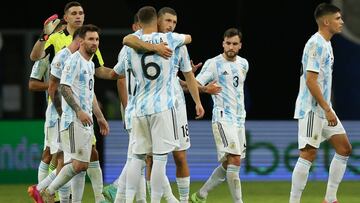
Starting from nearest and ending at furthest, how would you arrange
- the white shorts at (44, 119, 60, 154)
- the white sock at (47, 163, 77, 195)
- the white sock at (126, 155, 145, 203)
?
1. the white sock at (126, 155, 145, 203)
2. the white sock at (47, 163, 77, 195)
3. the white shorts at (44, 119, 60, 154)

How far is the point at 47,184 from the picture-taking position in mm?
11867

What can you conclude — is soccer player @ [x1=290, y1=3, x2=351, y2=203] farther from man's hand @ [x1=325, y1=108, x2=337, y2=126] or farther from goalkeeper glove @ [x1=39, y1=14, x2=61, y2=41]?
goalkeeper glove @ [x1=39, y1=14, x2=61, y2=41]

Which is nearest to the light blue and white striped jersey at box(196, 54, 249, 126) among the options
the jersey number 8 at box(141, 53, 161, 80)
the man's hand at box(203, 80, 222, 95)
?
the man's hand at box(203, 80, 222, 95)

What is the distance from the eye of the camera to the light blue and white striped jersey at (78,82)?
437 inches

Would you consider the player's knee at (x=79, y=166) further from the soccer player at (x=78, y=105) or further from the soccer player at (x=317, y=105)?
the soccer player at (x=317, y=105)

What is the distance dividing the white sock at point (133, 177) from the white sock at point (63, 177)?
0.66 m

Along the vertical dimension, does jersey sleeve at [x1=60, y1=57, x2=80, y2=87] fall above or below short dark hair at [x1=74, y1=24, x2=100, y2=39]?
below

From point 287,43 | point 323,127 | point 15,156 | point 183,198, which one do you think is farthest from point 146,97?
point 287,43

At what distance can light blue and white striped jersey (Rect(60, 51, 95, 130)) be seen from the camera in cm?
1111

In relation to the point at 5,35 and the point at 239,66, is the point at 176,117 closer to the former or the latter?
the point at 239,66

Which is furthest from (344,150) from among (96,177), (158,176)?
(96,177)

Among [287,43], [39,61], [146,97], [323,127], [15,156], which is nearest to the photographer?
[146,97]

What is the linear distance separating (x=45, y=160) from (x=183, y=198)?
2.04m

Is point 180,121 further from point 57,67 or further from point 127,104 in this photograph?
point 57,67
